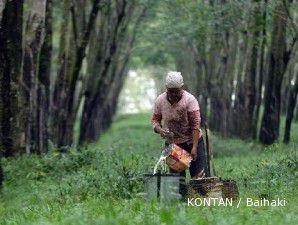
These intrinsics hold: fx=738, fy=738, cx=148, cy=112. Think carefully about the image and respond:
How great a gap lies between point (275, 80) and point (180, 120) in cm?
1309

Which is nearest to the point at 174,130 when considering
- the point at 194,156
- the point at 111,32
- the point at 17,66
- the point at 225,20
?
the point at 194,156

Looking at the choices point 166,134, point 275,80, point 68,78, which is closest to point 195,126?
point 166,134

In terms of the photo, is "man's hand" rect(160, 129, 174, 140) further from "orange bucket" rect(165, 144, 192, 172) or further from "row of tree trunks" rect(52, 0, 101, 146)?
"row of tree trunks" rect(52, 0, 101, 146)

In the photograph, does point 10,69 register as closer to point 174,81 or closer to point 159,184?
point 174,81

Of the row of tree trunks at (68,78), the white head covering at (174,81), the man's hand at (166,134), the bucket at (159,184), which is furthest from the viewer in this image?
the row of tree trunks at (68,78)

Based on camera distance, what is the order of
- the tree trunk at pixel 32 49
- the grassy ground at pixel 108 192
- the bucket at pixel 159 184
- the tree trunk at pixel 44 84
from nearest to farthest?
the grassy ground at pixel 108 192
the bucket at pixel 159 184
the tree trunk at pixel 32 49
the tree trunk at pixel 44 84

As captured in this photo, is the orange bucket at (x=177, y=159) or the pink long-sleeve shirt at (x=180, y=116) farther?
the pink long-sleeve shirt at (x=180, y=116)

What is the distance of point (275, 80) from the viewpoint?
2400 cm

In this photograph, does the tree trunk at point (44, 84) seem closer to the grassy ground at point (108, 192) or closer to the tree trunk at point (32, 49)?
the tree trunk at point (32, 49)

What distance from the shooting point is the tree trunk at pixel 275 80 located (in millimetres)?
23391

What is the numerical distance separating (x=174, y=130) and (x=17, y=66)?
483 centimetres

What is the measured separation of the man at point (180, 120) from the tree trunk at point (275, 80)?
1182 cm

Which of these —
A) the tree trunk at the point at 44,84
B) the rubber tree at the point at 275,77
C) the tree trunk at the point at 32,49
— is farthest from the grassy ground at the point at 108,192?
the rubber tree at the point at 275,77

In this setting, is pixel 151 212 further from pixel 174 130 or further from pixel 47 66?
pixel 47 66
